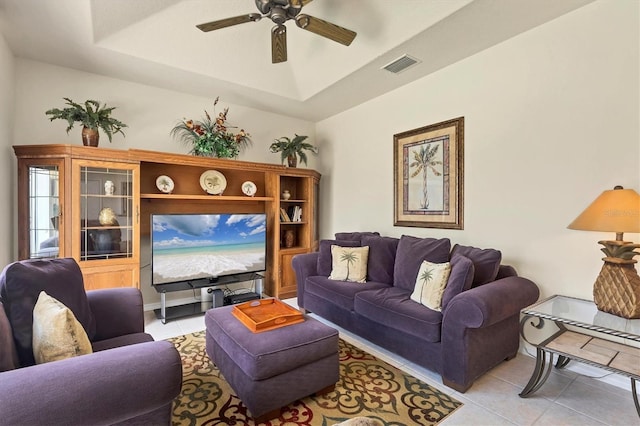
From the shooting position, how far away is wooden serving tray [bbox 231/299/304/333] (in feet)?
6.46

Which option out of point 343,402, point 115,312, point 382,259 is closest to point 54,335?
point 115,312

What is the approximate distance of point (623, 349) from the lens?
200 centimetres

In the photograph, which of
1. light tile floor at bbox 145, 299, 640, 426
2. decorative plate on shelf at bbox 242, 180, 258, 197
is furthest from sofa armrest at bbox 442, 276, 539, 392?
decorative plate on shelf at bbox 242, 180, 258, 197

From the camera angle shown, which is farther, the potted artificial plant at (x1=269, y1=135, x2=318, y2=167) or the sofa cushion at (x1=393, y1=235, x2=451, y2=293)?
the potted artificial plant at (x1=269, y1=135, x2=318, y2=167)

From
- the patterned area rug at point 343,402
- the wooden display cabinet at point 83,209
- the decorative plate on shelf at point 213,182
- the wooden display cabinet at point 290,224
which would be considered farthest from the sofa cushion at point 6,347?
the wooden display cabinet at point 290,224

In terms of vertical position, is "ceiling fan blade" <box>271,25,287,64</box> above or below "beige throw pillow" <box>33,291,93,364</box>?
above

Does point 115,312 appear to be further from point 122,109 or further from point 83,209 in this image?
point 122,109

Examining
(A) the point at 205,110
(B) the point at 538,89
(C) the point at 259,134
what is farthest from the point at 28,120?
(B) the point at 538,89

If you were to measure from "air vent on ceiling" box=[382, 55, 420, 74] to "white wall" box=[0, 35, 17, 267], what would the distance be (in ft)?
11.5

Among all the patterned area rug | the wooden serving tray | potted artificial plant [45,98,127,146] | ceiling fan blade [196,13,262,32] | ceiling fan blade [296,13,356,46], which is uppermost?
ceiling fan blade [196,13,262,32]

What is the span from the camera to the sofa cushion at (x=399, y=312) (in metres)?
2.19

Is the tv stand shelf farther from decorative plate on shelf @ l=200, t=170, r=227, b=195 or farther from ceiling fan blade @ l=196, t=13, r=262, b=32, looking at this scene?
ceiling fan blade @ l=196, t=13, r=262, b=32

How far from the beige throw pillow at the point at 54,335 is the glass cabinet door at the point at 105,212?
190 centimetres

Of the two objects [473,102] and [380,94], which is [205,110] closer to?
[380,94]
